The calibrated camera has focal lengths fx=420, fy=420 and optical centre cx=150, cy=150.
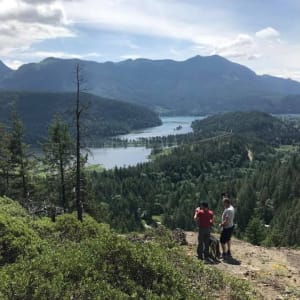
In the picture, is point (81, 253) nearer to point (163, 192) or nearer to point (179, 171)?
point (163, 192)

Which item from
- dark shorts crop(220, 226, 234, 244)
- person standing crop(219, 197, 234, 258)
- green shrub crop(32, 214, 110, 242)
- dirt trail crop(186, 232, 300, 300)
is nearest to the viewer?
dirt trail crop(186, 232, 300, 300)

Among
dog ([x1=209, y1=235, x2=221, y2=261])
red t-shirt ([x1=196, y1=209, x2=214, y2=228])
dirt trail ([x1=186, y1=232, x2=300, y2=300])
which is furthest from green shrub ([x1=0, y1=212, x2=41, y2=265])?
dog ([x1=209, y1=235, x2=221, y2=261])

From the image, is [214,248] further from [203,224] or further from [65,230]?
[65,230]

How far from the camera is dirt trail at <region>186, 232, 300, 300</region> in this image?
1346 centimetres

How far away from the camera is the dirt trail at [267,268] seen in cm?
1346

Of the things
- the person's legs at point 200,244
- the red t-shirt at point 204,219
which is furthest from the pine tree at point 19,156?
the red t-shirt at point 204,219

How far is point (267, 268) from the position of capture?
16.1 metres

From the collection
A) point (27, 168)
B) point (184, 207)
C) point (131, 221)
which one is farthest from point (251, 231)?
point (184, 207)

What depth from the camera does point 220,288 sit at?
1133 centimetres

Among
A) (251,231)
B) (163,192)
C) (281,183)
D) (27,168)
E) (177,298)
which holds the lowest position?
(163,192)

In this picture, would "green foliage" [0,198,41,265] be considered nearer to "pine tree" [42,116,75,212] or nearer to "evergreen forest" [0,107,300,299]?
"evergreen forest" [0,107,300,299]

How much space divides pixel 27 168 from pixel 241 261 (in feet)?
89.6

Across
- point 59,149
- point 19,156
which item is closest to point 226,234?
point 59,149

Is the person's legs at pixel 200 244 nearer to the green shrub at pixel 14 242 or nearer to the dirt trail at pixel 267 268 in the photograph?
the dirt trail at pixel 267 268
